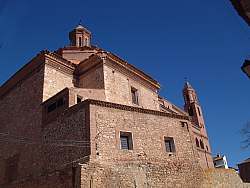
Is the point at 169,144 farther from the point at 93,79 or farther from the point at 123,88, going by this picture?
the point at 93,79

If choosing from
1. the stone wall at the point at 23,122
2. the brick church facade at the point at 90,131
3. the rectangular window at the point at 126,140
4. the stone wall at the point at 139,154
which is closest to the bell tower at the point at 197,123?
the brick church facade at the point at 90,131

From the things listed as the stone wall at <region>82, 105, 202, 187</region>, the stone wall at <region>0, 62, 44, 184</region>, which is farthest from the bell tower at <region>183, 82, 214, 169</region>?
the stone wall at <region>0, 62, 44, 184</region>

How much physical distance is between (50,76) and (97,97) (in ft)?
10.8

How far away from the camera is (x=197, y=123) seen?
114ft

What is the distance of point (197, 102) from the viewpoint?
122 ft

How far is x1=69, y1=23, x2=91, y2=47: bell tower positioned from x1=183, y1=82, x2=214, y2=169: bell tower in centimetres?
1436

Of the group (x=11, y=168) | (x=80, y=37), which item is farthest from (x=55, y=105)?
(x=80, y=37)

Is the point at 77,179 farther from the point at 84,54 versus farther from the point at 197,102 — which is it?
the point at 197,102

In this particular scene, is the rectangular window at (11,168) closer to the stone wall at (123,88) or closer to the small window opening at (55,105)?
the small window opening at (55,105)

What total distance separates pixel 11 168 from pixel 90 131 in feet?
22.6

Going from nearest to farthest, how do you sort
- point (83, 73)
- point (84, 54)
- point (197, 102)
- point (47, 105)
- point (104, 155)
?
point (104, 155)
point (47, 105)
point (83, 73)
point (84, 54)
point (197, 102)

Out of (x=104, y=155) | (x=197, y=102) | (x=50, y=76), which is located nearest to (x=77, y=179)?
(x=104, y=155)

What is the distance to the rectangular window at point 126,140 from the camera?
46.7 feet

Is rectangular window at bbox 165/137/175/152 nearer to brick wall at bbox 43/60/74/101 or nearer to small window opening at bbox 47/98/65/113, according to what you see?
small window opening at bbox 47/98/65/113
